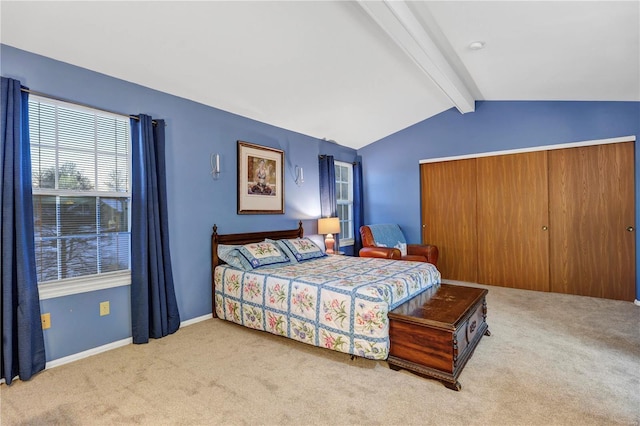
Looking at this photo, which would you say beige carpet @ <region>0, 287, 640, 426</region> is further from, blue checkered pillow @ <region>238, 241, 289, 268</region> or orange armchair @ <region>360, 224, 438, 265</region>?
orange armchair @ <region>360, 224, 438, 265</region>

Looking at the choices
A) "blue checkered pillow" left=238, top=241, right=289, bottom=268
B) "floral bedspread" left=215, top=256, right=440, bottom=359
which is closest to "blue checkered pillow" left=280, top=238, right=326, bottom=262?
"blue checkered pillow" left=238, top=241, right=289, bottom=268

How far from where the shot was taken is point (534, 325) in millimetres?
3004

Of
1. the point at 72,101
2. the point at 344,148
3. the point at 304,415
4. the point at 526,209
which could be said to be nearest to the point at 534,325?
→ the point at 526,209

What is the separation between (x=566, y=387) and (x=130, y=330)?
3.32 m

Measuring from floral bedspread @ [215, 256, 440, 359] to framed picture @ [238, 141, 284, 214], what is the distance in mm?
895

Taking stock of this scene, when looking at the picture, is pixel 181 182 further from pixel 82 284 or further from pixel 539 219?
pixel 539 219

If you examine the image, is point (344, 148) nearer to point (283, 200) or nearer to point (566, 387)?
point (283, 200)

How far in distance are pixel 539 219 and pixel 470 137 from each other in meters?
1.48

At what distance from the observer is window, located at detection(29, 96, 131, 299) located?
7.80 feet

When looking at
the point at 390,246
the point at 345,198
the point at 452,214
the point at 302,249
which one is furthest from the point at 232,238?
the point at 452,214

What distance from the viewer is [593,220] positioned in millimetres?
3889

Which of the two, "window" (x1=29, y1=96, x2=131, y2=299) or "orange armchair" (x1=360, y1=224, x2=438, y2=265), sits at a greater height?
"window" (x1=29, y1=96, x2=131, y2=299)

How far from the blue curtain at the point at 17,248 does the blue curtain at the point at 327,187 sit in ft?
11.1

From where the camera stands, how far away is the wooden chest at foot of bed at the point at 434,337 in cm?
202
